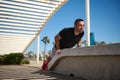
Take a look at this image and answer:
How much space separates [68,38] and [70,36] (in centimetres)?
10

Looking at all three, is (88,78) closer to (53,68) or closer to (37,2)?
(53,68)

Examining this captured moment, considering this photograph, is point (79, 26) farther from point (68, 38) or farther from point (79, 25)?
point (68, 38)

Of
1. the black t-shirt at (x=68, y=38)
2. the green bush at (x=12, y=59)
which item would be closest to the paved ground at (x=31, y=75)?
the black t-shirt at (x=68, y=38)

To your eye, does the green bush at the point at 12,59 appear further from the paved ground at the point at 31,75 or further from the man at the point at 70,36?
the man at the point at 70,36

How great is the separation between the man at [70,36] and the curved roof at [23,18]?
910 centimetres

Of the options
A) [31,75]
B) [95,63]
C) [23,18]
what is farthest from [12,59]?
[95,63]

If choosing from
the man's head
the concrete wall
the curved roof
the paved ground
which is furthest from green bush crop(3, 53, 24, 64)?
the man's head

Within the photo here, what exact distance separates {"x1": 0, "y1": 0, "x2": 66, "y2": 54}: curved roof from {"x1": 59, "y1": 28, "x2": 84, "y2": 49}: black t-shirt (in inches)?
357

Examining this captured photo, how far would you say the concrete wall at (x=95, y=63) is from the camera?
127 inches

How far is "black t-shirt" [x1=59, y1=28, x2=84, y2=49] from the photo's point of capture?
16.0ft

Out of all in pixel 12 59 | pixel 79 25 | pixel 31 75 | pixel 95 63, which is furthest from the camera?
pixel 12 59

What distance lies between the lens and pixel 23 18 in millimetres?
15352

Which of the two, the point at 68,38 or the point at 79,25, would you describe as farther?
the point at 68,38

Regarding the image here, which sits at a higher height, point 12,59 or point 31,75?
point 31,75
